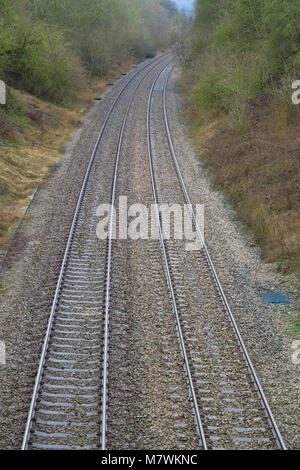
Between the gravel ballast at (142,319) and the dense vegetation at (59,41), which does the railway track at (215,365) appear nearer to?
the gravel ballast at (142,319)

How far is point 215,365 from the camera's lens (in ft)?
31.7

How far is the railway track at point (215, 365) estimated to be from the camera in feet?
26.2

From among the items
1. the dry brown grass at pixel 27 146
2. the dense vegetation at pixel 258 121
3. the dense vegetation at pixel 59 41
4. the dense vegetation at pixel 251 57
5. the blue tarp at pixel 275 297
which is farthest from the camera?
the dense vegetation at pixel 59 41

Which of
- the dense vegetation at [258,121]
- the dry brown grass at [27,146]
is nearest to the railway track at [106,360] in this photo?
the dense vegetation at [258,121]

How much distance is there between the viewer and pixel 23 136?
25.1 metres

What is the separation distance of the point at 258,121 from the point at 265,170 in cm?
504

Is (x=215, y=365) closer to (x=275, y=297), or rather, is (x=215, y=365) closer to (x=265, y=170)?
(x=275, y=297)

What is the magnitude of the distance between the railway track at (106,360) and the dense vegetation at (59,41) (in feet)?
52.7

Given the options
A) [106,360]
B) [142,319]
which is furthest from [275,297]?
[106,360]
